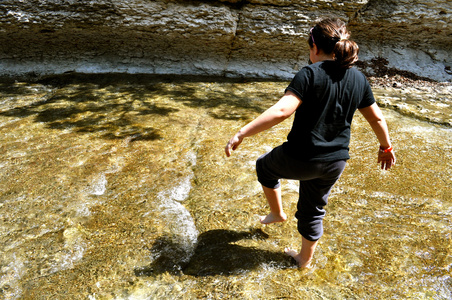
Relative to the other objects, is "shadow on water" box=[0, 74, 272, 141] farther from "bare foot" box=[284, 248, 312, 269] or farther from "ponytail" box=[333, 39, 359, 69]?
"ponytail" box=[333, 39, 359, 69]

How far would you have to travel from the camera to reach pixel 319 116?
182 centimetres

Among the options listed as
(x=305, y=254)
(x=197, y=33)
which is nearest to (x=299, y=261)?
(x=305, y=254)

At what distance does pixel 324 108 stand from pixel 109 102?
3.57 metres

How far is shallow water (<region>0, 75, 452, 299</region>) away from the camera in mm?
2059

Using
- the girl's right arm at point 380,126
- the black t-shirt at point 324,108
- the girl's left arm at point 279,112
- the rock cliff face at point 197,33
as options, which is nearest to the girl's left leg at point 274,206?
the black t-shirt at point 324,108

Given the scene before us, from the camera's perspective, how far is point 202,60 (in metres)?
6.05

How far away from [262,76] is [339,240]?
13.5ft

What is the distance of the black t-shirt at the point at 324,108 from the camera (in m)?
1.77

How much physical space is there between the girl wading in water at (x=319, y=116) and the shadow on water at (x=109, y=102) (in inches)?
87.9

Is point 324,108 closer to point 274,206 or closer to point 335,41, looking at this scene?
point 335,41

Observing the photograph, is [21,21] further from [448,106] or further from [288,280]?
[448,106]

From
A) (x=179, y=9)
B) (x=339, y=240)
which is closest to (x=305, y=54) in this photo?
(x=179, y=9)

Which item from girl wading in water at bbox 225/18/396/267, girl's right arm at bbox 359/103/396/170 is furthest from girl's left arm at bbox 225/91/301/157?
girl's right arm at bbox 359/103/396/170

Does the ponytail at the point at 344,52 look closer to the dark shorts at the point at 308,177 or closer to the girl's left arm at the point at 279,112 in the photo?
the girl's left arm at the point at 279,112
